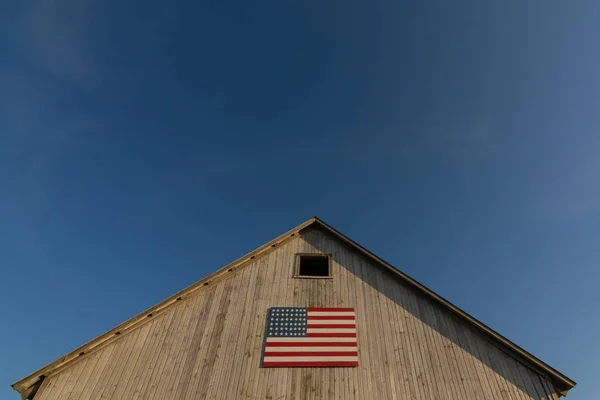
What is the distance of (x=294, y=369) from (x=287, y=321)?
66.7 inches

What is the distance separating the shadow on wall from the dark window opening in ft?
1.57

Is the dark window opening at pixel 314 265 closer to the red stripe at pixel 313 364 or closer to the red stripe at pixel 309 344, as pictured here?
the red stripe at pixel 309 344

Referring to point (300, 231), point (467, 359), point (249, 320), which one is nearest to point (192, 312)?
point (249, 320)

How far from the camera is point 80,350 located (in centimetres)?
1084

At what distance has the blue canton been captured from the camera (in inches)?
446

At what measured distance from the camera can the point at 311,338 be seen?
1118 cm

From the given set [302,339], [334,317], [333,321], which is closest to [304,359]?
[302,339]

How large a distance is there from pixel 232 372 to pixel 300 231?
690 cm

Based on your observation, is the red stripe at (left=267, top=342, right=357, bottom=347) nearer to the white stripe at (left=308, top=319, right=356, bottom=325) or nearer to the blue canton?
the blue canton

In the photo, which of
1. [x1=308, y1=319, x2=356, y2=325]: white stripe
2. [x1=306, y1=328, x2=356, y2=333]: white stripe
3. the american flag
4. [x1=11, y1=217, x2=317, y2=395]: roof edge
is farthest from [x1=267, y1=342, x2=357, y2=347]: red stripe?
[x1=11, y1=217, x2=317, y2=395]: roof edge

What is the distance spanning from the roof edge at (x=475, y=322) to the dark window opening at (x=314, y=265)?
56.4 inches

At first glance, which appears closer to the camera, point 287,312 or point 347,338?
point 347,338

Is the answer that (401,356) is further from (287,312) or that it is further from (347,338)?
(287,312)

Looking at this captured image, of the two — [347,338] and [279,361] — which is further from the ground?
[347,338]
